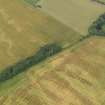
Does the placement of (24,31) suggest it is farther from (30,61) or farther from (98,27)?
(98,27)

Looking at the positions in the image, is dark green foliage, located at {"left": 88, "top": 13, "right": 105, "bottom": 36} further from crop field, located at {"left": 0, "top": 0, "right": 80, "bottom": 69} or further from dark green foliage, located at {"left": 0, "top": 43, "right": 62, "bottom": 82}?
dark green foliage, located at {"left": 0, "top": 43, "right": 62, "bottom": 82}

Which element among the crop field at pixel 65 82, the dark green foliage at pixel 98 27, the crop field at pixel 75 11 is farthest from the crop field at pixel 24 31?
the crop field at pixel 65 82

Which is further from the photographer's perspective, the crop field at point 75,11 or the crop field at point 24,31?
the crop field at point 75,11

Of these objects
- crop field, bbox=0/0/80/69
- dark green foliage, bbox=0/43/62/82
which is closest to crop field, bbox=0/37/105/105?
dark green foliage, bbox=0/43/62/82

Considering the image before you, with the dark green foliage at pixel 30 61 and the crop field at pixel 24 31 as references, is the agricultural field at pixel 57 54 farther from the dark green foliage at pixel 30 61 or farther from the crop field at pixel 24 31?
the dark green foliage at pixel 30 61

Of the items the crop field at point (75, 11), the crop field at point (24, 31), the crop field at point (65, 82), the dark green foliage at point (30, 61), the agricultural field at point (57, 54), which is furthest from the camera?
the crop field at point (75, 11)

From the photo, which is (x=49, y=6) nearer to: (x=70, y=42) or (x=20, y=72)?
(x=70, y=42)

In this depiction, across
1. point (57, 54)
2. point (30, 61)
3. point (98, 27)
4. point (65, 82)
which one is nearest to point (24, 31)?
point (30, 61)
